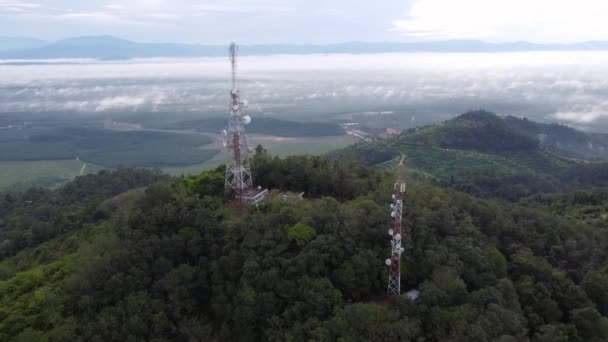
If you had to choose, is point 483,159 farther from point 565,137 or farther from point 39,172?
point 39,172

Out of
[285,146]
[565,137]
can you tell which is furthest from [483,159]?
[285,146]

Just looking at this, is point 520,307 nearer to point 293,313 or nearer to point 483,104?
point 293,313

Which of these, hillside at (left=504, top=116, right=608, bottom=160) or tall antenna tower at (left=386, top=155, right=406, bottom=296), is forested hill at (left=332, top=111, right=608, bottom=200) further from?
tall antenna tower at (left=386, top=155, right=406, bottom=296)

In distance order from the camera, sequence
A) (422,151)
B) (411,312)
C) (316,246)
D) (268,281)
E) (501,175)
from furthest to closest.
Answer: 1. (422,151)
2. (501,175)
3. (316,246)
4. (268,281)
5. (411,312)

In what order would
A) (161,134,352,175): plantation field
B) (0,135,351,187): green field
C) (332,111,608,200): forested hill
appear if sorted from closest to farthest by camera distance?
(332,111,608,200): forested hill
(0,135,351,187): green field
(161,134,352,175): plantation field

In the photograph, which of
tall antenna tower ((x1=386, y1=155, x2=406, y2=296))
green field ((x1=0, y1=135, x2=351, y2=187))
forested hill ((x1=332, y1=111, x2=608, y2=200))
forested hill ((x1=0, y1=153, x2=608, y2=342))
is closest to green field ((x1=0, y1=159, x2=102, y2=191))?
green field ((x1=0, y1=135, x2=351, y2=187))

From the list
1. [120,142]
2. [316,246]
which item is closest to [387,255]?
[316,246]
